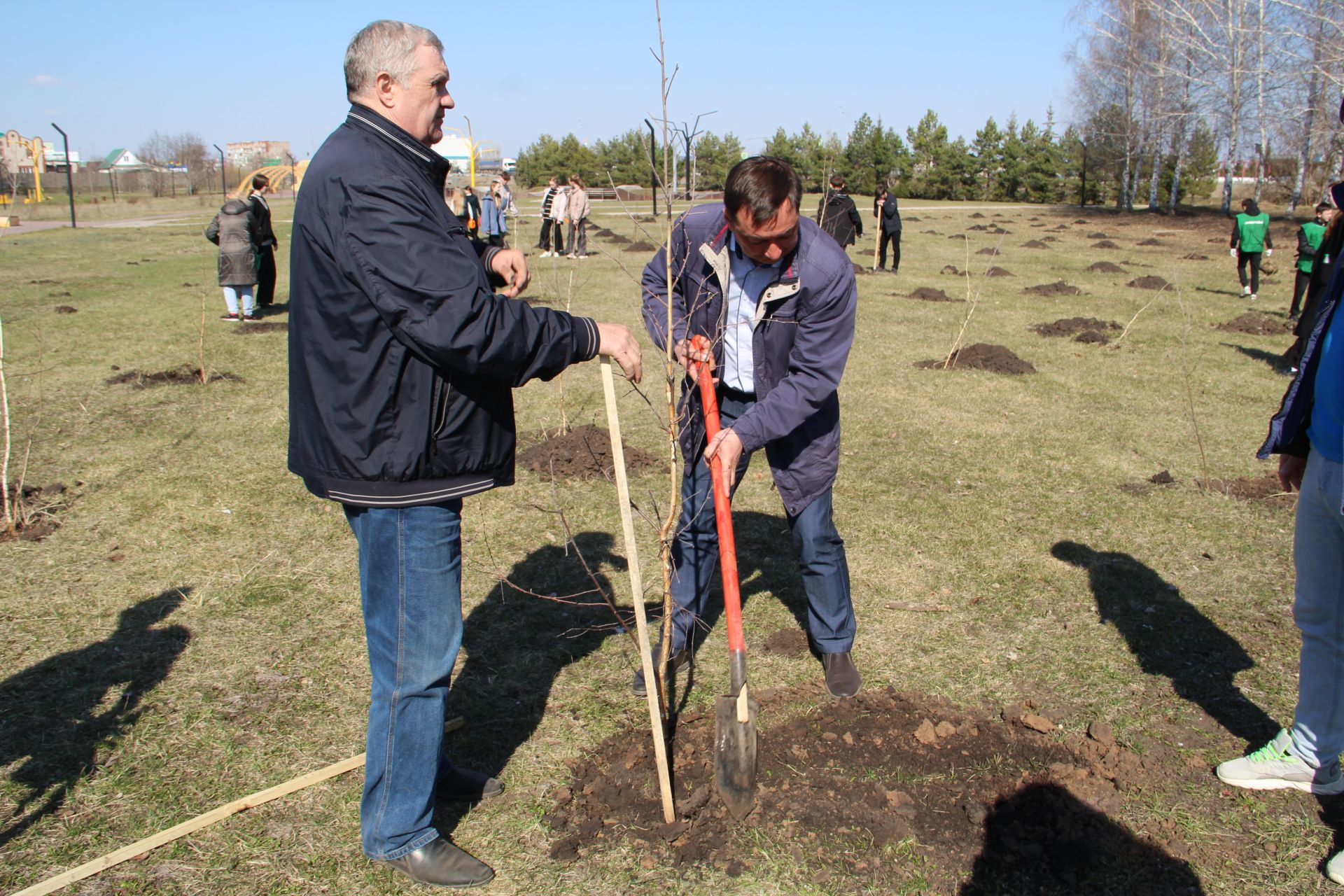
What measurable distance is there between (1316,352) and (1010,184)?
5475 centimetres

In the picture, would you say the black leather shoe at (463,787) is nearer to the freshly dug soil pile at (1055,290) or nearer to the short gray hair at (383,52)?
the short gray hair at (383,52)

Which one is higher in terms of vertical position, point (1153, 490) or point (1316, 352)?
point (1316, 352)

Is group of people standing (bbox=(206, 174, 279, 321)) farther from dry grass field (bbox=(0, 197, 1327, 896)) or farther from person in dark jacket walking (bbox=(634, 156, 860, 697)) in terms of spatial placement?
person in dark jacket walking (bbox=(634, 156, 860, 697))

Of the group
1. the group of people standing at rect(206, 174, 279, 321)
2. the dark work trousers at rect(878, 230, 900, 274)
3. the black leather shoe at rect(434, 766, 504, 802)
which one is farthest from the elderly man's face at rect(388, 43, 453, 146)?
the dark work trousers at rect(878, 230, 900, 274)

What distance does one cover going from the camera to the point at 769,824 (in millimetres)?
2676

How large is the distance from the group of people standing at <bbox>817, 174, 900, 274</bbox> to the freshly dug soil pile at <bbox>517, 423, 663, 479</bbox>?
5.62 meters

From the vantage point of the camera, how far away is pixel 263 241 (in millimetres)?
11766

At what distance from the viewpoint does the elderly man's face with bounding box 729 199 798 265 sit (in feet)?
8.92

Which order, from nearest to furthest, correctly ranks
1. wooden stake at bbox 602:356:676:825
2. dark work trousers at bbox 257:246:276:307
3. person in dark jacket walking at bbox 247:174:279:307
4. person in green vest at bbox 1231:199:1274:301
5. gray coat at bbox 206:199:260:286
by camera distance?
wooden stake at bbox 602:356:676:825 < gray coat at bbox 206:199:260:286 < person in dark jacket walking at bbox 247:174:279:307 < dark work trousers at bbox 257:246:276:307 < person in green vest at bbox 1231:199:1274:301

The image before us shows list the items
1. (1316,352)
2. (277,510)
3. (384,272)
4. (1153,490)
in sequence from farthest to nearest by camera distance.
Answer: (1153,490) < (277,510) < (1316,352) < (384,272)

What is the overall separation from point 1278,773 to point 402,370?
9.60ft

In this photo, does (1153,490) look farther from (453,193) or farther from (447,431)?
(453,193)

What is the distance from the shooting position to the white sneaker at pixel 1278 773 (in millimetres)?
2797

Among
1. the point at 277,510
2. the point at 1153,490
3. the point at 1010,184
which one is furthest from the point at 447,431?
the point at 1010,184
